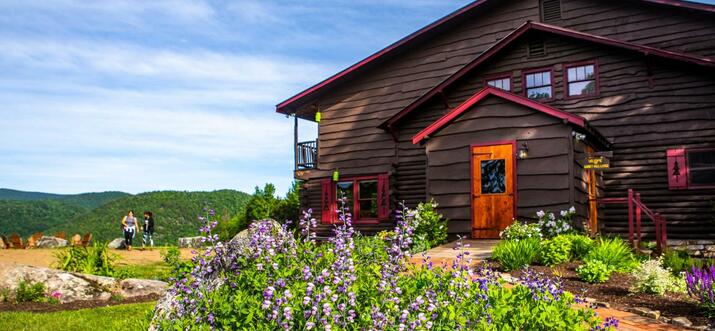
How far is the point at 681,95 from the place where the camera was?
51.2 feet

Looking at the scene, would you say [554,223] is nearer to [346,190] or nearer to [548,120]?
[548,120]

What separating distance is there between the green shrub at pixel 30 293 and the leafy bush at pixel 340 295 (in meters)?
7.30

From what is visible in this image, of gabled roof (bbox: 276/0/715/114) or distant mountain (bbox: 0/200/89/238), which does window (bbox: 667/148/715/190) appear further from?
distant mountain (bbox: 0/200/89/238)

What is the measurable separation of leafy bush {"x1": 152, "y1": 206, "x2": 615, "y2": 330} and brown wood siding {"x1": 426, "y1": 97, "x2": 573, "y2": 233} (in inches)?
349

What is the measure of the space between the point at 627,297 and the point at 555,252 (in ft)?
8.18

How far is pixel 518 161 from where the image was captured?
47.4 feet

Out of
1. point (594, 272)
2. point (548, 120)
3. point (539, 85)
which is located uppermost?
point (539, 85)

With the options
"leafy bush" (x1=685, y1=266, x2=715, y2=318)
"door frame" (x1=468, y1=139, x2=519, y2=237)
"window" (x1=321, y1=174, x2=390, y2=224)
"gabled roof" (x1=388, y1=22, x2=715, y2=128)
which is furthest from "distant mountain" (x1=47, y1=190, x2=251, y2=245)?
"leafy bush" (x1=685, y1=266, x2=715, y2=318)

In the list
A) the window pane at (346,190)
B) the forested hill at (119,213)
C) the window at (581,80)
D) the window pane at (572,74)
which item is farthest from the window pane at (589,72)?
the forested hill at (119,213)

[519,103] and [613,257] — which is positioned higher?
[519,103]

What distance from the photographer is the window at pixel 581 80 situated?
55.2 feet

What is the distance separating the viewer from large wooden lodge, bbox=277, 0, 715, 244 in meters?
14.4

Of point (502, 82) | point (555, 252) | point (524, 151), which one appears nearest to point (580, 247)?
point (555, 252)

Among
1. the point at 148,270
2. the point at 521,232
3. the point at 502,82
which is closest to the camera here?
the point at 521,232
